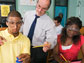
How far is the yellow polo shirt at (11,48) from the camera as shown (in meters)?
1.26

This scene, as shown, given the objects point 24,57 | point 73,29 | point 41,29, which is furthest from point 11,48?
point 73,29

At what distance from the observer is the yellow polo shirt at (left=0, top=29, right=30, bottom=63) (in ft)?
4.12

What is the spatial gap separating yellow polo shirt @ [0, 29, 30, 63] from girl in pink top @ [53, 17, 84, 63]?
56 centimetres

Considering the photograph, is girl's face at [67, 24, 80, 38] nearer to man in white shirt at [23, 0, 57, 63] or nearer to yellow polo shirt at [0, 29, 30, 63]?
man in white shirt at [23, 0, 57, 63]

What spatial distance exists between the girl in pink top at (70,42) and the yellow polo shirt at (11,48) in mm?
561

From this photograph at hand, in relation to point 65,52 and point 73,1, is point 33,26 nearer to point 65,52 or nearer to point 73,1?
point 65,52

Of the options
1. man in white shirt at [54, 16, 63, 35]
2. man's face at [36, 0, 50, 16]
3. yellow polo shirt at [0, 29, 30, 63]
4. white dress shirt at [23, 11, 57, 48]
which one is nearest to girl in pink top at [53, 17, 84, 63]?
white dress shirt at [23, 11, 57, 48]

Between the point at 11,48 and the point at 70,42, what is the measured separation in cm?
80

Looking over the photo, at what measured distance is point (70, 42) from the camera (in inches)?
67.9

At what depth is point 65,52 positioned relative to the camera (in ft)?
5.60

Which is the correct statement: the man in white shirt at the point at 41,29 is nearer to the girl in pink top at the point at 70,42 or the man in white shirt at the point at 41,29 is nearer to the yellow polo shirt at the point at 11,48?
the girl in pink top at the point at 70,42

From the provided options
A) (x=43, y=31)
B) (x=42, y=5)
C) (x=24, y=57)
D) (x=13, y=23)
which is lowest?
(x=24, y=57)

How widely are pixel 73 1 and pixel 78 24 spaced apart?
3.47 meters

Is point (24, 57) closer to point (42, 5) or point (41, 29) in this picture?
point (41, 29)
